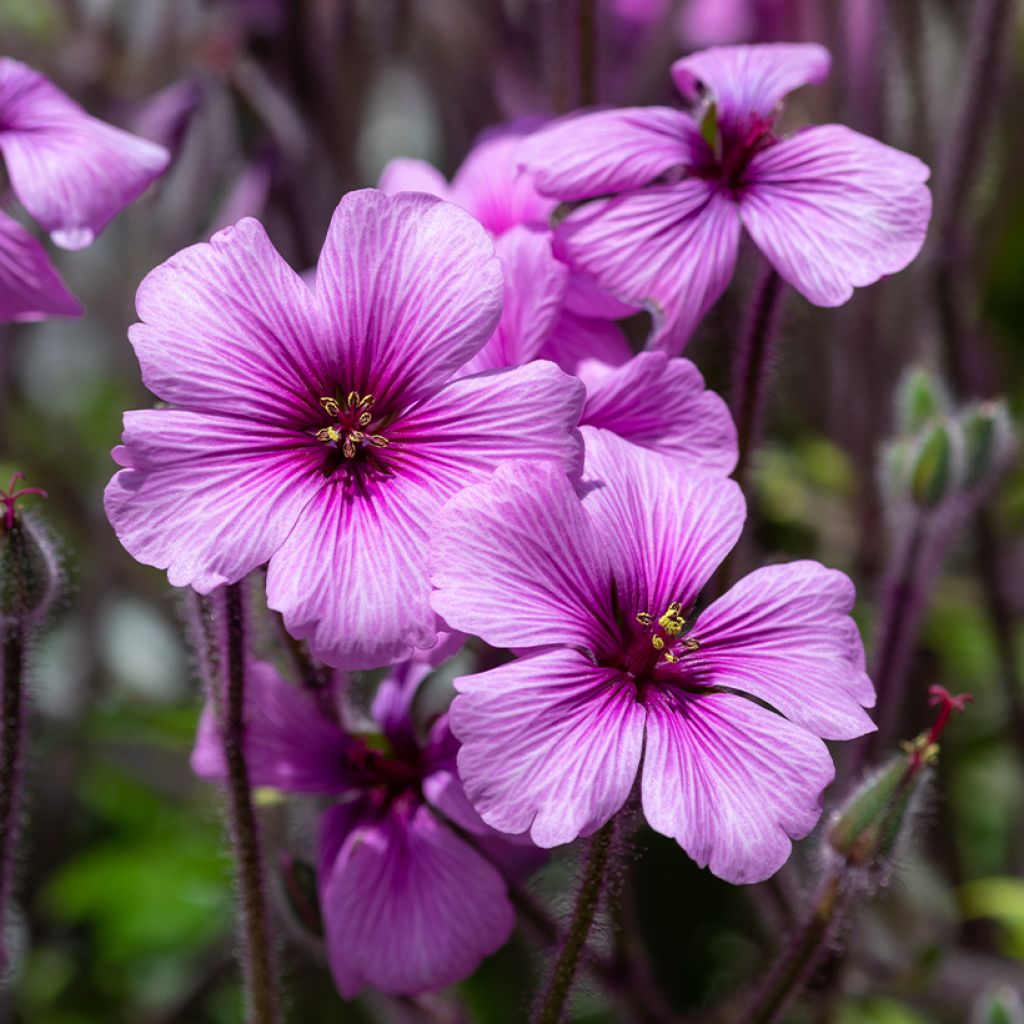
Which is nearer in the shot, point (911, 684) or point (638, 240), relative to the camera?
point (638, 240)

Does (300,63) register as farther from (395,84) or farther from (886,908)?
(886,908)

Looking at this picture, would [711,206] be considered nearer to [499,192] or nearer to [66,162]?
[499,192]

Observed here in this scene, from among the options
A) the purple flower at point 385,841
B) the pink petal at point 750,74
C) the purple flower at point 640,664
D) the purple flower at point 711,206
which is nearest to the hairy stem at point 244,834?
the purple flower at point 385,841

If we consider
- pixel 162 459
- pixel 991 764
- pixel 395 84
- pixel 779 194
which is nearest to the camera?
pixel 162 459

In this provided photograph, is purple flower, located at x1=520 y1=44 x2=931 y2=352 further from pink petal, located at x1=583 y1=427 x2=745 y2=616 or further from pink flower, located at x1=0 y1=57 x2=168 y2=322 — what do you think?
pink flower, located at x1=0 y1=57 x2=168 y2=322

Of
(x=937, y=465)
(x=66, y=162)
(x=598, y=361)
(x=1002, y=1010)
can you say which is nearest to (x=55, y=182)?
(x=66, y=162)

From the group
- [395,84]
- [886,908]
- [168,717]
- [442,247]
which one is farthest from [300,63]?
[886,908]

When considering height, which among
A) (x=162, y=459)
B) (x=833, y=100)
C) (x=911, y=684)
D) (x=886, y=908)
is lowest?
(x=886, y=908)

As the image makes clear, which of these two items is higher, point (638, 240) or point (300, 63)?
point (300, 63)
